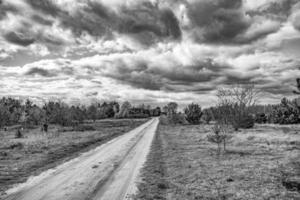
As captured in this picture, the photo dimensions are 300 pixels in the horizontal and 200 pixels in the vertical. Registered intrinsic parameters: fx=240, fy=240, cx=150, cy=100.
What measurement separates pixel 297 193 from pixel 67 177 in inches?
383

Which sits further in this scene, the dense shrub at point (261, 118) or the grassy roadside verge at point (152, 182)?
the dense shrub at point (261, 118)

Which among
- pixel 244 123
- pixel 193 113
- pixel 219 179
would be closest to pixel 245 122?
pixel 244 123

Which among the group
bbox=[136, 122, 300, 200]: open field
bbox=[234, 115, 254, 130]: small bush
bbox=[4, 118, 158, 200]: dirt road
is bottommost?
bbox=[136, 122, 300, 200]: open field

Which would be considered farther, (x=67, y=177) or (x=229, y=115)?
(x=229, y=115)

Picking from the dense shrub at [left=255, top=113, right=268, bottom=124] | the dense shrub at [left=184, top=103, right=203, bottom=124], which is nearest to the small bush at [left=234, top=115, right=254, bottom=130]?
the dense shrub at [left=184, top=103, right=203, bottom=124]

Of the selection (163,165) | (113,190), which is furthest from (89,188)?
(163,165)

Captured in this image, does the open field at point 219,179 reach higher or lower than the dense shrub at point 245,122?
lower

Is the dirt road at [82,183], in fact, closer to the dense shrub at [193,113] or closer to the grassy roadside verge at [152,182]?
the grassy roadside verge at [152,182]

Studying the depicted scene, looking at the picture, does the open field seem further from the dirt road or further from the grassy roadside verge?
the dirt road

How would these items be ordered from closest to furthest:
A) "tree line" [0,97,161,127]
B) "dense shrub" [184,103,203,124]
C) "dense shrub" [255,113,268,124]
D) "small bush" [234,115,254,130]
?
"small bush" [234,115,254,130] < "tree line" [0,97,161,127] < "dense shrub" [184,103,203,124] < "dense shrub" [255,113,268,124]

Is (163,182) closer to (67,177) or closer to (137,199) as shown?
(137,199)

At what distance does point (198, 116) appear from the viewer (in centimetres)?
7538

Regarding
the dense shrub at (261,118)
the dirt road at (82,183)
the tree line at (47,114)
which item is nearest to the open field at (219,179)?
the dirt road at (82,183)

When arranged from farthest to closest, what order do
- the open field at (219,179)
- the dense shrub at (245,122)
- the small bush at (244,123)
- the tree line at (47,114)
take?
the tree line at (47,114) → the dense shrub at (245,122) → the small bush at (244,123) → the open field at (219,179)
